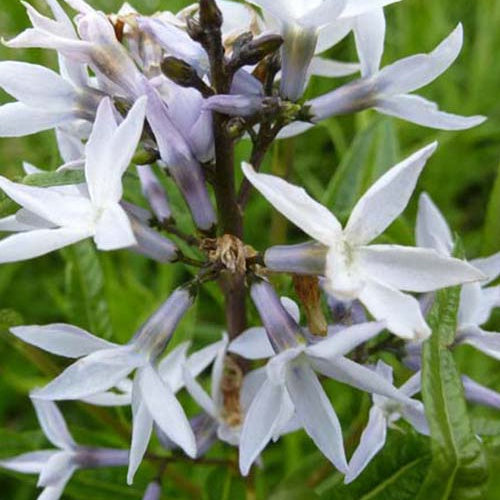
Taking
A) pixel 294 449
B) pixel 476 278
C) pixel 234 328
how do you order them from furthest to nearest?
pixel 294 449 → pixel 234 328 → pixel 476 278

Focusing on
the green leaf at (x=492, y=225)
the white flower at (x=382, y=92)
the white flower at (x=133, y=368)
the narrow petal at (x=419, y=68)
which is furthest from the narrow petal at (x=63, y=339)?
the green leaf at (x=492, y=225)

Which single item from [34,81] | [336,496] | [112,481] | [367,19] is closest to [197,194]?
[34,81]

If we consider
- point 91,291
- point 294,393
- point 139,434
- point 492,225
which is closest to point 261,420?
point 294,393

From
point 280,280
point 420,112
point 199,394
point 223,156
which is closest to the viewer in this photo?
point 223,156

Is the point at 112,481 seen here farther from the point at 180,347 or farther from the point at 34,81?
the point at 34,81

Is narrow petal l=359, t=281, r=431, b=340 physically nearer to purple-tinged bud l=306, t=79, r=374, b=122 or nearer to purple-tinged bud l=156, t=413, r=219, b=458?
purple-tinged bud l=306, t=79, r=374, b=122

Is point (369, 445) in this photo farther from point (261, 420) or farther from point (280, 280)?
point (280, 280)
